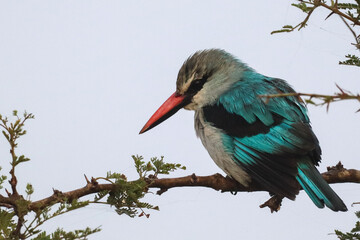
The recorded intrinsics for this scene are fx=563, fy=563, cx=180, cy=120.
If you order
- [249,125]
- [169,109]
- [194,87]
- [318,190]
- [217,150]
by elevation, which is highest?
[194,87]

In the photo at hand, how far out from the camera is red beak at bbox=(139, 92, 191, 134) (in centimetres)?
436

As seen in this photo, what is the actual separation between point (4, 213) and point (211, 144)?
1.99 m

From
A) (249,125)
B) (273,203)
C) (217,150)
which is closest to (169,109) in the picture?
(217,150)

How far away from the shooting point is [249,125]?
156 inches

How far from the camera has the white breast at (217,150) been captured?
3.90m

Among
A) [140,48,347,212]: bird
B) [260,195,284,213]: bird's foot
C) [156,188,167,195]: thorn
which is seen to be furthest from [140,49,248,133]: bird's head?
[156,188,167,195]: thorn

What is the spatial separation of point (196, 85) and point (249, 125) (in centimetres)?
66

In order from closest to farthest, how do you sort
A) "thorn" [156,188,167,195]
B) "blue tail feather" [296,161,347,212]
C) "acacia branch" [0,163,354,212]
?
"acacia branch" [0,163,354,212] → "thorn" [156,188,167,195] → "blue tail feather" [296,161,347,212]

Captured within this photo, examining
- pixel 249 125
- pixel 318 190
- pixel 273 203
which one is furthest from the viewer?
pixel 249 125

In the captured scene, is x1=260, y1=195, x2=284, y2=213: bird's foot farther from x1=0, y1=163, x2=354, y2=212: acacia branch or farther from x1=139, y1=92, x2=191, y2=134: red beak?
x1=139, y1=92, x2=191, y2=134: red beak

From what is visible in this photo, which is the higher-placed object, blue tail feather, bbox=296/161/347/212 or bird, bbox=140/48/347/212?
bird, bbox=140/48/347/212

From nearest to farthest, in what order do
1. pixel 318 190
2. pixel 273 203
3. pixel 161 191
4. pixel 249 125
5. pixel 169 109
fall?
1. pixel 161 191
2. pixel 318 190
3. pixel 273 203
4. pixel 249 125
5. pixel 169 109

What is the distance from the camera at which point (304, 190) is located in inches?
140

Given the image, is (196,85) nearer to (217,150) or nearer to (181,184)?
(217,150)
